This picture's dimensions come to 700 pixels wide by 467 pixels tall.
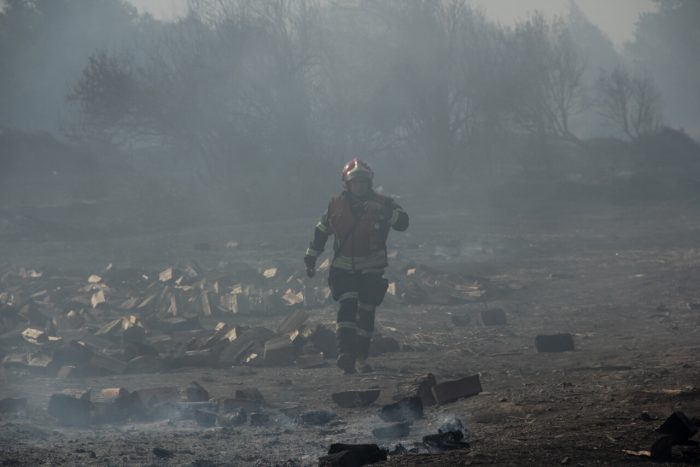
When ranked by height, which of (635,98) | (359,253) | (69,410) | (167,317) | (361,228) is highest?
(635,98)

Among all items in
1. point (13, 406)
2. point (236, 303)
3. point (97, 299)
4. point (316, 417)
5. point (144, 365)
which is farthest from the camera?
point (97, 299)

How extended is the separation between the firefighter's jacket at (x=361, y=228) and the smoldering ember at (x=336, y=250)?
0.02 metres

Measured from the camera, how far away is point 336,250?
8.84 m

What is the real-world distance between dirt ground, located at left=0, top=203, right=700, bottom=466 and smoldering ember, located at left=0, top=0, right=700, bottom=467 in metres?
0.04

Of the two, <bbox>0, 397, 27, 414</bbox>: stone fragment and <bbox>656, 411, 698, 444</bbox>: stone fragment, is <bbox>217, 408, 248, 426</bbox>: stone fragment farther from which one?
<bbox>656, 411, 698, 444</bbox>: stone fragment

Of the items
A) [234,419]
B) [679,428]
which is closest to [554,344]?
[234,419]

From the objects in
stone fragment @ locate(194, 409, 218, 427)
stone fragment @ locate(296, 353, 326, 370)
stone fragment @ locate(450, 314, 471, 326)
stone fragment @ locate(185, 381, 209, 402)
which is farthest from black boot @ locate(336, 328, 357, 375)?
stone fragment @ locate(450, 314, 471, 326)

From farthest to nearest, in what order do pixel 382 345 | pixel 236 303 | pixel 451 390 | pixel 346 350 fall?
pixel 236 303 → pixel 382 345 → pixel 346 350 → pixel 451 390

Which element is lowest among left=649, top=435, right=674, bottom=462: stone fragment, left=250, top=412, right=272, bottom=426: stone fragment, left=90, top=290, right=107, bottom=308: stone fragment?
left=649, top=435, right=674, bottom=462: stone fragment

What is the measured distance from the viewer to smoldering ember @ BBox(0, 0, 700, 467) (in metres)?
5.98

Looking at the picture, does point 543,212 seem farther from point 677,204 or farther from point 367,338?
point 367,338

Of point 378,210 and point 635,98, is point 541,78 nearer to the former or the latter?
point 635,98

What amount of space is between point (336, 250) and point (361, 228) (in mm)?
371

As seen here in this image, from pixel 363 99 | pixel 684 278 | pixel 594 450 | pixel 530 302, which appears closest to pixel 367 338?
pixel 594 450
